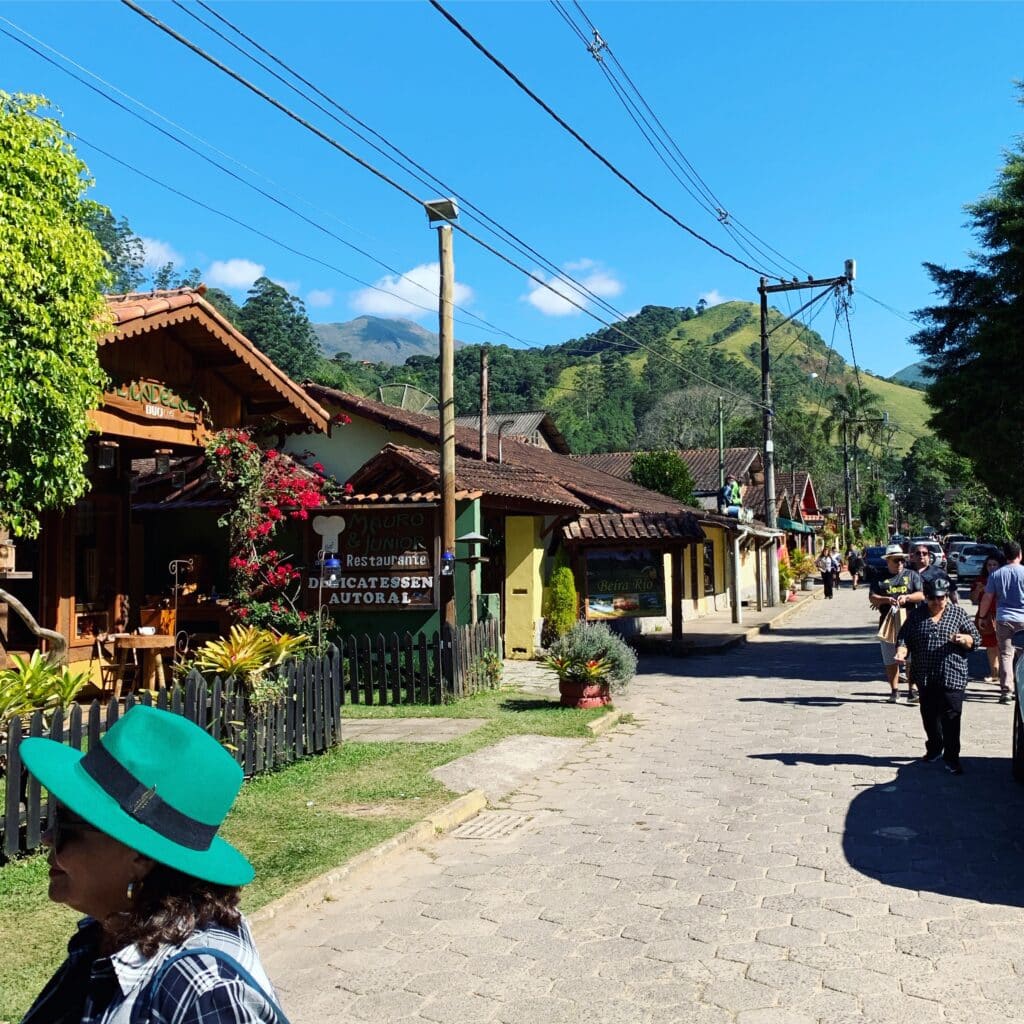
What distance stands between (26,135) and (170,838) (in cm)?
683

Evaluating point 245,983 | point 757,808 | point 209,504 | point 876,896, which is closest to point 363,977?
point 876,896

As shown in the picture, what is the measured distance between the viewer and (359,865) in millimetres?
6324

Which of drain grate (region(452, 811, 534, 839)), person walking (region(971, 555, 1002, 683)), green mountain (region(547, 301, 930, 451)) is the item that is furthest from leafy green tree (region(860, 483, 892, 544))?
drain grate (region(452, 811, 534, 839))

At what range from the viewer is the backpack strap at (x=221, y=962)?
5.60 ft

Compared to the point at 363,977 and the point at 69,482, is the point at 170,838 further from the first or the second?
the point at 69,482

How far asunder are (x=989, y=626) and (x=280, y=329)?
220 ft

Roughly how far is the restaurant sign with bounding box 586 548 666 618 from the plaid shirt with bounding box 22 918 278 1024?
1930 centimetres

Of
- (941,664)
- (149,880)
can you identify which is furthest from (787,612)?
(149,880)

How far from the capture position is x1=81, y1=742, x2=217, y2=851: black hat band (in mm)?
1776

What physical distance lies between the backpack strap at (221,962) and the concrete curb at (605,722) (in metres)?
9.61

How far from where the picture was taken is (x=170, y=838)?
1781 millimetres

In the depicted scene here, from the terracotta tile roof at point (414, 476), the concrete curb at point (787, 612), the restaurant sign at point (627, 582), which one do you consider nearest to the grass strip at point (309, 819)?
the terracotta tile roof at point (414, 476)

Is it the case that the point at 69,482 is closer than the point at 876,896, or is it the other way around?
the point at 876,896

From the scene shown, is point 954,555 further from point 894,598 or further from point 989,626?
point 894,598
